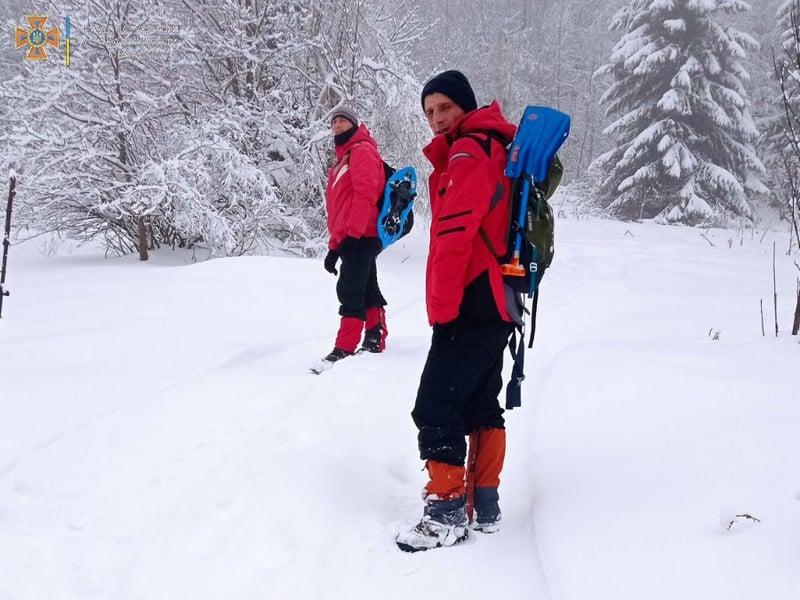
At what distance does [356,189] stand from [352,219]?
226 mm

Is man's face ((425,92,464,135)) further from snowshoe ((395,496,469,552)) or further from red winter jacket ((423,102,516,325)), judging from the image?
snowshoe ((395,496,469,552))

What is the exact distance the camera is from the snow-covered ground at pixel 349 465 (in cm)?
204

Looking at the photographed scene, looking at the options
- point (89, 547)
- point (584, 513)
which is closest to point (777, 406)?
point (584, 513)

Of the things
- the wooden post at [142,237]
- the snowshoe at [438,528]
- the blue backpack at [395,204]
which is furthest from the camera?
the wooden post at [142,237]

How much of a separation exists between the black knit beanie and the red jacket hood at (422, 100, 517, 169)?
73mm

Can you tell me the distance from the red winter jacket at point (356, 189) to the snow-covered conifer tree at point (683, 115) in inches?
582

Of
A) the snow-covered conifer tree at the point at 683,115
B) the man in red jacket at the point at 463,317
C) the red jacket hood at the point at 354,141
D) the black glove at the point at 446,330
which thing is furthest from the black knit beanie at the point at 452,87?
the snow-covered conifer tree at the point at 683,115

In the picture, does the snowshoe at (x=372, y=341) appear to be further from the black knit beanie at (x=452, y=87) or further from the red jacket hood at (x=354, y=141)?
the black knit beanie at (x=452, y=87)

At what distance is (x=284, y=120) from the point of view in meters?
11.6

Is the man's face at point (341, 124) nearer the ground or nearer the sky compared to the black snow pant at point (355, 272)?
nearer the sky

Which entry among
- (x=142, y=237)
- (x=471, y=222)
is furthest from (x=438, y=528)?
(x=142, y=237)

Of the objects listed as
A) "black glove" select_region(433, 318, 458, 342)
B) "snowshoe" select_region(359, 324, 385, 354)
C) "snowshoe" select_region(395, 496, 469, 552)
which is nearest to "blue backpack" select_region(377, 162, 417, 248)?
"snowshoe" select_region(359, 324, 385, 354)

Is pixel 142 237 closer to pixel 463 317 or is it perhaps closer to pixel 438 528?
pixel 463 317

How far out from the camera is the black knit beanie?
8.49 feet
